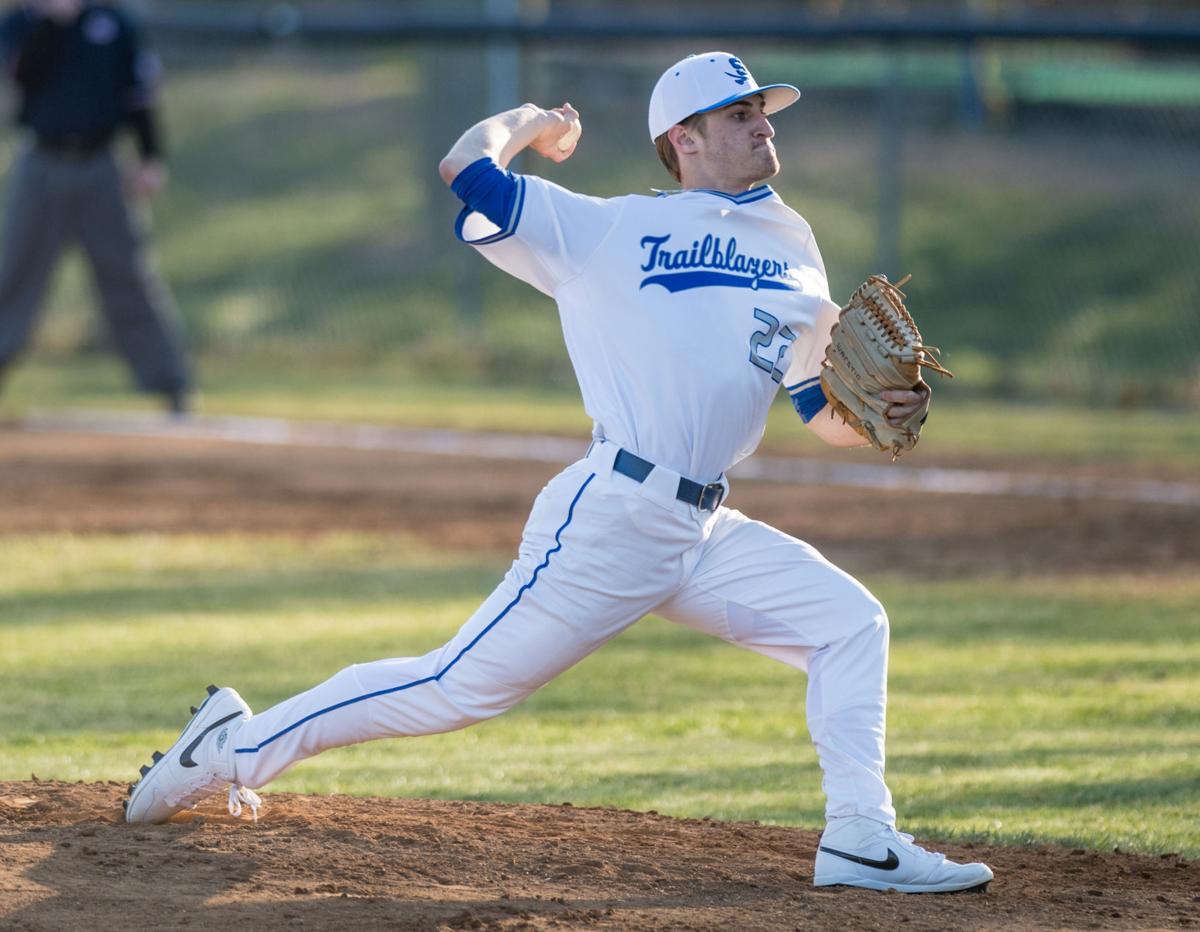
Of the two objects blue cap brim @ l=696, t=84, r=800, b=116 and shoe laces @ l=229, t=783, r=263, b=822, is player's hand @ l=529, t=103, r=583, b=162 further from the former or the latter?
shoe laces @ l=229, t=783, r=263, b=822

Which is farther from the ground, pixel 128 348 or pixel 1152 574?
pixel 128 348

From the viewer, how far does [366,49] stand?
16766mm

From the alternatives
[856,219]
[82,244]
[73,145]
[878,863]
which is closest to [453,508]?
[82,244]

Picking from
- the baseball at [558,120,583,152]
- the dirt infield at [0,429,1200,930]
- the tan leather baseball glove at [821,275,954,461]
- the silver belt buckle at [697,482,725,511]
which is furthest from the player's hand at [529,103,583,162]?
the dirt infield at [0,429,1200,930]

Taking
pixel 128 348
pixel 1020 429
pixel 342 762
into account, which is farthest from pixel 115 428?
pixel 342 762

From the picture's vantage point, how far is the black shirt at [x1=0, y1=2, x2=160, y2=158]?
11.6 meters

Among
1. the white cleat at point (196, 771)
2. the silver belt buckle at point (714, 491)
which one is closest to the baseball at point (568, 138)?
the silver belt buckle at point (714, 491)

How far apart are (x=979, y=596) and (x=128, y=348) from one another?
617 centimetres

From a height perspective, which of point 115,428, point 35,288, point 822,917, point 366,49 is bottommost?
point 822,917

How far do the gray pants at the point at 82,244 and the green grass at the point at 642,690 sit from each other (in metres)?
2.79

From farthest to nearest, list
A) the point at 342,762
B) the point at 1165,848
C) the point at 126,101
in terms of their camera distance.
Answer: the point at 126,101
the point at 342,762
the point at 1165,848

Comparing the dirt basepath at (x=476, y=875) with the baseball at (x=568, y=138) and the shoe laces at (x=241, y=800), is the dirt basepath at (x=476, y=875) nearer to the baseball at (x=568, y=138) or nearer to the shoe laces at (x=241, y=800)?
the shoe laces at (x=241, y=800)

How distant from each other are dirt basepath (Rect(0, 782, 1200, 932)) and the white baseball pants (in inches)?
9.6

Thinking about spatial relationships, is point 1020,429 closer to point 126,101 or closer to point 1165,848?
point 126,101
